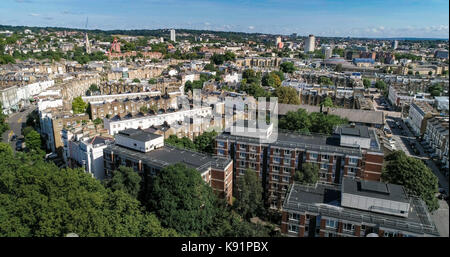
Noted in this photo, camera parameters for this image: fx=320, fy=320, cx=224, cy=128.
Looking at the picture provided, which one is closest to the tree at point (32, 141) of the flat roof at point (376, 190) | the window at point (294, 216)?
the window at point (294, 216)

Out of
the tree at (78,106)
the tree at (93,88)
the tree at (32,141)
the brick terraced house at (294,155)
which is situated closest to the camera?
the brick terraced house at (294,155)

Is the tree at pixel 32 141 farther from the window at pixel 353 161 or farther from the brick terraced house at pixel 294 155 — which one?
the window at pixel 353 161

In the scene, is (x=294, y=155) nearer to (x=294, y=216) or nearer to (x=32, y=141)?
(x=294, y=216)

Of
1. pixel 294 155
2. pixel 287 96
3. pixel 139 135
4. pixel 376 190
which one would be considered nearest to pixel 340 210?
pixel 376 190

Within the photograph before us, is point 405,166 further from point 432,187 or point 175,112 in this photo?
point 175,112

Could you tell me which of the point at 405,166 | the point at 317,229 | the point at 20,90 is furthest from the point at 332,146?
the point at 20,90
